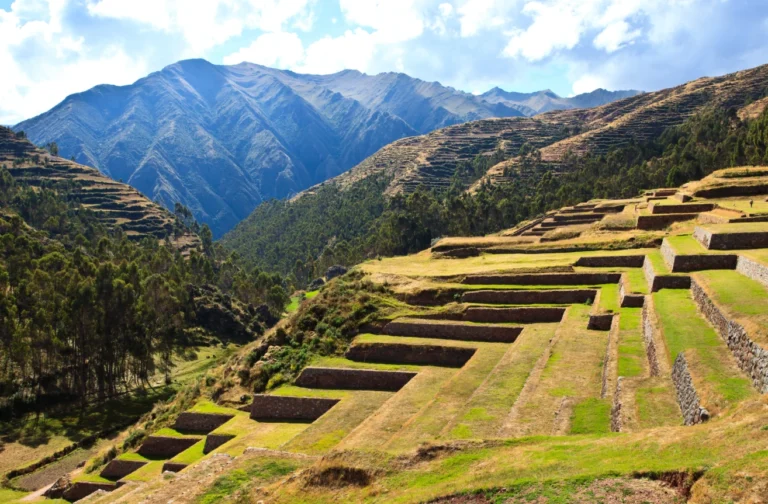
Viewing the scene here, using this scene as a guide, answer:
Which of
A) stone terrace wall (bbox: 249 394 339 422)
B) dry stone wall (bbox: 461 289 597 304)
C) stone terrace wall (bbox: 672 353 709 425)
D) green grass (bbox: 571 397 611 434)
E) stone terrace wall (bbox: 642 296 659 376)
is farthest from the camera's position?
dry stone wall (bbox: 461 289 597 304)

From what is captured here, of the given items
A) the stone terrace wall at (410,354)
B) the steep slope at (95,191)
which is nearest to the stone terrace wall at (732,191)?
the stone terrace wall at (410,354)

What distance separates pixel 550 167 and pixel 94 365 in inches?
4081

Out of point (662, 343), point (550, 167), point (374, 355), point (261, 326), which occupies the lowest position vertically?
point (261, 326)

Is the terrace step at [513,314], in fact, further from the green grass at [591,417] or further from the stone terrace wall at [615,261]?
the green grass at [591,417]

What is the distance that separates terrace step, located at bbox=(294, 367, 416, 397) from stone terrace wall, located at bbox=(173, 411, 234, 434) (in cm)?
379

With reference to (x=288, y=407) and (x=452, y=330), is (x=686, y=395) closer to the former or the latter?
(x=452, y=330)

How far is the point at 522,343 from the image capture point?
2353 cm

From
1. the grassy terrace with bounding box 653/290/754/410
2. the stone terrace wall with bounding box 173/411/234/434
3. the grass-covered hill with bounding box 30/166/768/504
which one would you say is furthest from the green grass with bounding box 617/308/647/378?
the stone terrace wall with bounding box 173/411/234/434

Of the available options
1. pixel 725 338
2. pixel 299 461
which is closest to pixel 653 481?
pixel 725 338

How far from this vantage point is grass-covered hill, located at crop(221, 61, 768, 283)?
85.5m

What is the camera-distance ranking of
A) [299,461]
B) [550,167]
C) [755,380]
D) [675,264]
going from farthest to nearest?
[550,167] → [675,264] → [299,461] → [755,380]

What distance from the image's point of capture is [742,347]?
42.8 ft

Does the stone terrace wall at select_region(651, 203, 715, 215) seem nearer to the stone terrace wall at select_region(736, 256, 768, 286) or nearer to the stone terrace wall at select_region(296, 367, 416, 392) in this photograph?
the stone terrace wall at select_region(736, 256, 768, 286)

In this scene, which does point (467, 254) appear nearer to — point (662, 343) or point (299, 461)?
point (662, 343)
